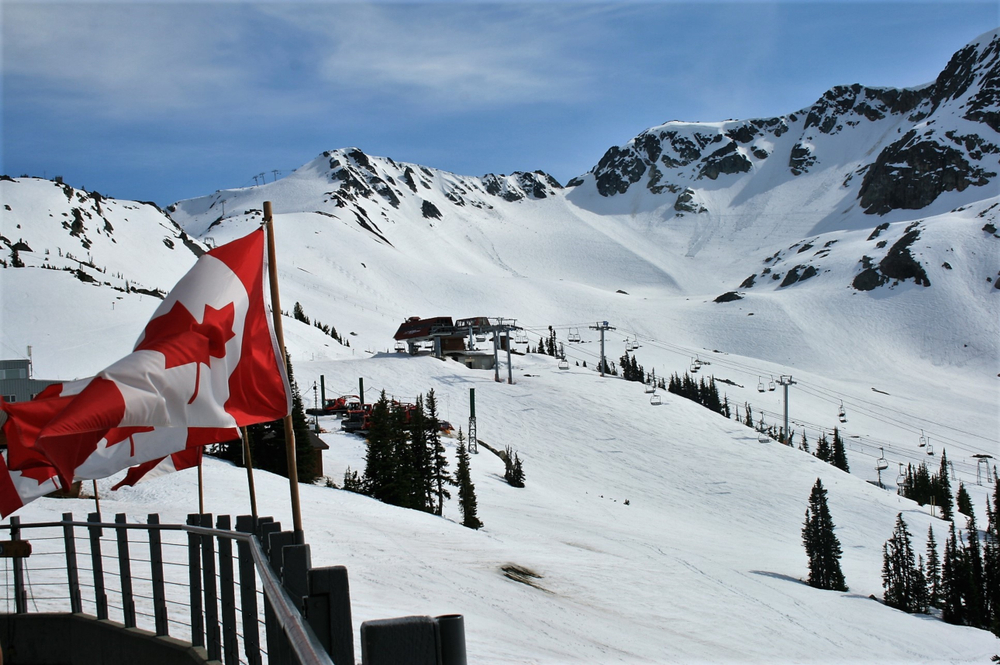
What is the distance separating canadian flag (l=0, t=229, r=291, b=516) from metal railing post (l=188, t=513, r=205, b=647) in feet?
3.26

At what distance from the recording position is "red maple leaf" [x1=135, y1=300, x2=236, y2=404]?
23.0ft

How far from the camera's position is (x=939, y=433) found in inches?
4163

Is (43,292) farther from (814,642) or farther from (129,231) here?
(814,642)

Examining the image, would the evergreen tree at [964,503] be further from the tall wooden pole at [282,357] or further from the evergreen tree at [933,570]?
the tall wooden pole at [282,357]

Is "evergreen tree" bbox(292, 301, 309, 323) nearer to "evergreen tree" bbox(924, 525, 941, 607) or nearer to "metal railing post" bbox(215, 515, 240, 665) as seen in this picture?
"evergreen tree" bbox(924, 525, 941, 607)

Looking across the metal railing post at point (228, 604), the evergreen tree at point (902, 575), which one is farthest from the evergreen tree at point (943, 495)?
the metal railing post at point (228, 604)

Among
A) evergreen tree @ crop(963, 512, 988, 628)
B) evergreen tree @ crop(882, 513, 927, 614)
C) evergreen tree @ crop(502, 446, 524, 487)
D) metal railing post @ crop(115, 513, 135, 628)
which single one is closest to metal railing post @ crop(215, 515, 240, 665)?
metal railing post @ crop(115, 513, 135, 628)

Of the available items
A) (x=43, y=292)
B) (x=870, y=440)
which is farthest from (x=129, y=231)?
(x=870, y=440)

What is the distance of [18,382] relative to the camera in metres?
41.4

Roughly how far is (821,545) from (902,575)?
299 inches

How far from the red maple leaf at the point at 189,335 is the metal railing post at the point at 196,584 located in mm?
1218

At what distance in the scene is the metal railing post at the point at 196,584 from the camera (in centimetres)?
634

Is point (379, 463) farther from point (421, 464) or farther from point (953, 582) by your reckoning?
point (953, 582)

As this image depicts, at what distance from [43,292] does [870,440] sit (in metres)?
88.9
